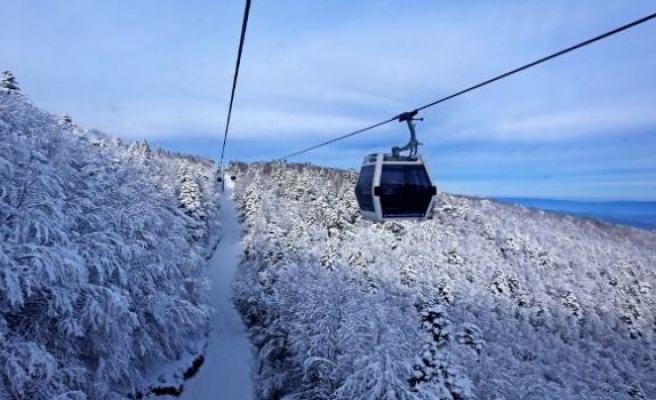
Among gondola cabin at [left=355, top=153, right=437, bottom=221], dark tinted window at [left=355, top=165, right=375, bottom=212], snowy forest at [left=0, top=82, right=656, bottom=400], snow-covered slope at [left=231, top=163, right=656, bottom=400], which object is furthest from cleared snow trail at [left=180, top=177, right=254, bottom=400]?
gondola cabin at [left=355, top=153, right=437, bottom=221]

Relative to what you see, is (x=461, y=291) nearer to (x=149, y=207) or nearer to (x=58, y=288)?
(x=149, y=207)

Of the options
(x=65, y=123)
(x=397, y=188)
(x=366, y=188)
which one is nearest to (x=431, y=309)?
(x=366, y=188)

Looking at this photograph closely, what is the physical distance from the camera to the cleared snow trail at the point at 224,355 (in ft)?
73.4

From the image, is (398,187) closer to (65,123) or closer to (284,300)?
(284,300)

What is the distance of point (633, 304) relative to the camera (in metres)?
57.0

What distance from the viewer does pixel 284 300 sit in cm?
2517

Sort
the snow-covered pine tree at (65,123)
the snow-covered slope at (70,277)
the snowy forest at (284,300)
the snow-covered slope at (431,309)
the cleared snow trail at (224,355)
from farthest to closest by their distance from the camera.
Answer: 1. the snow-covered pine tree at (65,123)
2. the cleared snow trail at (224,355)
3. the snow-covered slope at (431,309)
4. the snowy forest at (284,300)
5. the snow-covered slope at (70,277)

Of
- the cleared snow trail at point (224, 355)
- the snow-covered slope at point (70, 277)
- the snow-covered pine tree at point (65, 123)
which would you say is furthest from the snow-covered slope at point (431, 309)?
the snow-covered pine tree at point (65, 123)

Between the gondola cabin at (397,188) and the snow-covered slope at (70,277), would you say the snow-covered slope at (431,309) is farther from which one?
the gondola cabin at (397,188)

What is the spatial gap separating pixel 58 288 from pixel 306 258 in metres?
25.7

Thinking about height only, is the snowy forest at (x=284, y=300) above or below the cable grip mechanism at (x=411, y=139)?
below

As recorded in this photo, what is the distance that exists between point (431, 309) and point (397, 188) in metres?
12.2

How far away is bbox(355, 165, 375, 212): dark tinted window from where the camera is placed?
33.8ft

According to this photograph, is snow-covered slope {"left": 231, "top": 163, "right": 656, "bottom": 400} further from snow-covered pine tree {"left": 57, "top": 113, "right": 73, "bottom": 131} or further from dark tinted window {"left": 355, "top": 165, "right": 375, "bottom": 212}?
snow-covered pine tree {"left": 57, "top": 113, "right": 73, "bottom": 131}
